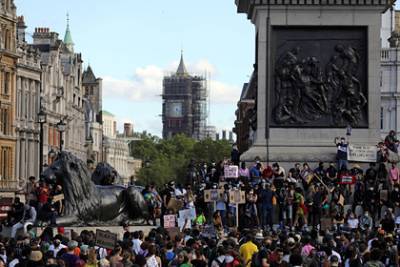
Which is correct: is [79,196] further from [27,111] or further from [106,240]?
[27,111]

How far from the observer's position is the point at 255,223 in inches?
1821

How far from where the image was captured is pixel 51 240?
3444 cm

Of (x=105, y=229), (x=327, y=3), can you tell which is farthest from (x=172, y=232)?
(x=327, y=3)

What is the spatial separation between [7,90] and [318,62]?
62.1m

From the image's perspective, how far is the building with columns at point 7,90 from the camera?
11038 cm

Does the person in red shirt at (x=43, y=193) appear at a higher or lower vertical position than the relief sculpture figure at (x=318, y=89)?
lower

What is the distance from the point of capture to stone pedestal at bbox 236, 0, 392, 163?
52.2m

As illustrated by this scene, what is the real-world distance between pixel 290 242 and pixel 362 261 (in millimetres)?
2091

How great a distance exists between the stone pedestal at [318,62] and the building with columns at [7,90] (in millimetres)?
58861

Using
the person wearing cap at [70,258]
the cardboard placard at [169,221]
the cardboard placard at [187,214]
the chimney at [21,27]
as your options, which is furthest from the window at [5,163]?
the person wearing cap at [70,258]

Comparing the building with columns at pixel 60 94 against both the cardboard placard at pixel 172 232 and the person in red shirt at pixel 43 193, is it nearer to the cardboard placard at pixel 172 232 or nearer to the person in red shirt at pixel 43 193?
the person in red shirt at pixel 43 193

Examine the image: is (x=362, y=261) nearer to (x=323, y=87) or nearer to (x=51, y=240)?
(x=51, y=240)

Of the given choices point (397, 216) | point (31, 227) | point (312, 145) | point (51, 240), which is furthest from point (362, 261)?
point (312, 145)

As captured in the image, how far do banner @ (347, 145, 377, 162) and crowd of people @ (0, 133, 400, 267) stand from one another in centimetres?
23
